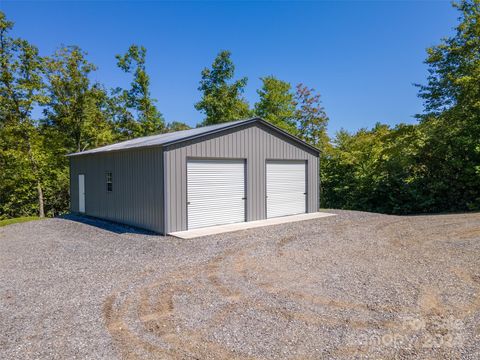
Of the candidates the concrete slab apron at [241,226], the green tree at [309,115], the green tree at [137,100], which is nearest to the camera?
the concrete slab apron at [241,226]

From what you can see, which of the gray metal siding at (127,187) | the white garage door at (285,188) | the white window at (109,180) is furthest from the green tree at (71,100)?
the white garage door at (285,188)

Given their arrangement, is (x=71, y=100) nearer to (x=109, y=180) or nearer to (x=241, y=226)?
(x=109, y=180)

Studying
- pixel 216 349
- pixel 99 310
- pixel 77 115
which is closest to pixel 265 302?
pixel 216 349

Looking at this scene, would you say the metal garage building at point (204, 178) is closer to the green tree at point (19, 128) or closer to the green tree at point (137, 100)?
the green tree at point (19, 128)

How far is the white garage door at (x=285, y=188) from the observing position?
37.3 feet

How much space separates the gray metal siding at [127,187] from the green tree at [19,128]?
578 cm

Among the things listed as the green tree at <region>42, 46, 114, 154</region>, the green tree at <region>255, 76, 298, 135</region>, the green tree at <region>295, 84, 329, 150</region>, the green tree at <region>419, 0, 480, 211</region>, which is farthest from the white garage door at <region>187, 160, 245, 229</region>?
the green tree at <region>295, 84, 329, 150</region>

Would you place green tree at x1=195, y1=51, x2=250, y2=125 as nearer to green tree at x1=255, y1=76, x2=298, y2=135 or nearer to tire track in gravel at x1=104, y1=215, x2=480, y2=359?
green tree at x1=255, y1=76, x2=298, y2=135

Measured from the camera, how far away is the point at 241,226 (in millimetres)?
9805

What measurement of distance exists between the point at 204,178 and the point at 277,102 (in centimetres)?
1826

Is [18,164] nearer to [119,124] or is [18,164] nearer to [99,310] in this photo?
[119,124]

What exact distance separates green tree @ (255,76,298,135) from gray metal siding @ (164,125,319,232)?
45.4ft

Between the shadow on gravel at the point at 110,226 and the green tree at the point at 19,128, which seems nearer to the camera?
the shadow on gravel at the point at 110,226

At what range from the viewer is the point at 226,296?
4.50m
